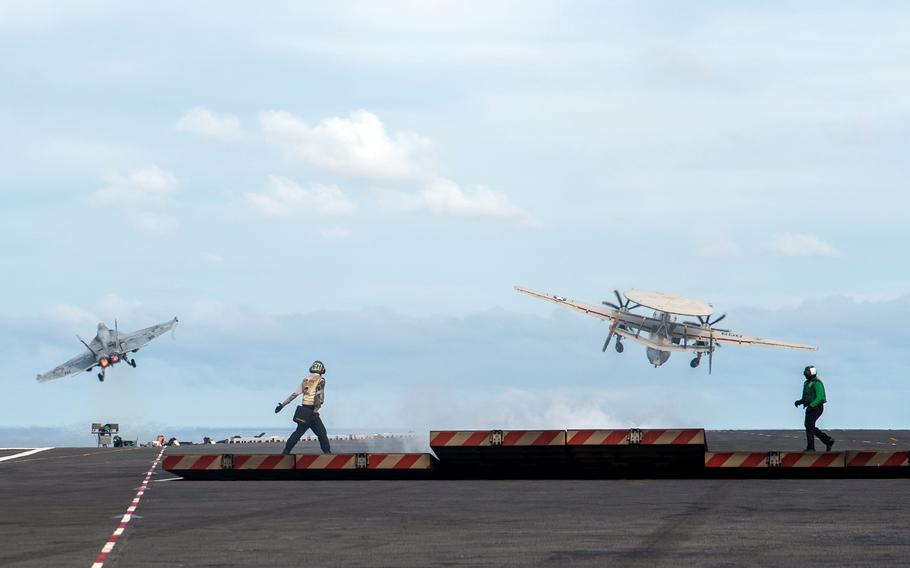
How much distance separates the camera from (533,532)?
1842 cm

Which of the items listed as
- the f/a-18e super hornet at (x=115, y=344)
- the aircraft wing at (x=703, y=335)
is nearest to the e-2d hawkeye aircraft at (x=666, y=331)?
the aircraft wing at (x=703, y=335)

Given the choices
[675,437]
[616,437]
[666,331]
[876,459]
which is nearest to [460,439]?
[616,437]

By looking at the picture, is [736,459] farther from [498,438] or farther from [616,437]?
[498,438]

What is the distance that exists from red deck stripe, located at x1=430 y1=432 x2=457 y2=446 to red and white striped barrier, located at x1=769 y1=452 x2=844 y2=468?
7.21 meters

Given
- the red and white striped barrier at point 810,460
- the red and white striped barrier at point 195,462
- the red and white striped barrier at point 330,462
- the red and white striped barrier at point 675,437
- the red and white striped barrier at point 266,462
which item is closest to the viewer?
the red and white striped barrier at point 810,460

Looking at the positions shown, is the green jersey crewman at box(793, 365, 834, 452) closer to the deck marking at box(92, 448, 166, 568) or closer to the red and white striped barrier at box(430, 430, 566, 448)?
the red and white striped barrier at box(430, 430, 566, 448)

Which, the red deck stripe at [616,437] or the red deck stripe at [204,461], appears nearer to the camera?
the red deck stripe at [616,437]

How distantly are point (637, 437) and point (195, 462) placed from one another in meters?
10.3

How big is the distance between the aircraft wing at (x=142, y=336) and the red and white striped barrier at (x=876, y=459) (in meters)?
103

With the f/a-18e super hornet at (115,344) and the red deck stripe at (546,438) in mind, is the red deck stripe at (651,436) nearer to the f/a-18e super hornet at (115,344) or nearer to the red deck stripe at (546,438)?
the red deck stripe at (546,438)

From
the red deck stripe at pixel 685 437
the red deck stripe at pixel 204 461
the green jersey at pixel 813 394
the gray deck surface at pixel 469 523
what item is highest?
the green jersey at pixel 813 394

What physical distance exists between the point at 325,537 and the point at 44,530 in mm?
4265

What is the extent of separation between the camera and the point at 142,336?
127312 mm

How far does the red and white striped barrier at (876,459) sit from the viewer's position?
98.8 ft
